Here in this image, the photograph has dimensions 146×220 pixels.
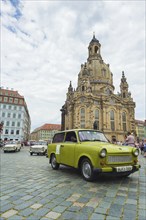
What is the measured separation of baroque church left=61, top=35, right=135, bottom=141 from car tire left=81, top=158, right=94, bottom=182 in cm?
4645

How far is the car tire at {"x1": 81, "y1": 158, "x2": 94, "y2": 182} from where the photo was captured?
4.92 meters

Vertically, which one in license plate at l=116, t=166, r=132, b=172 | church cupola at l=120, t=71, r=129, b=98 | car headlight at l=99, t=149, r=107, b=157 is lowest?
license plate at l=116, t=166, r=132, b=172

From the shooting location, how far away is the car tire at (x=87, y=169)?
4.92 meters

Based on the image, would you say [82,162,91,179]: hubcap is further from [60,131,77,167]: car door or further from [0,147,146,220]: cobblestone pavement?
[60,131,77,167]: car door

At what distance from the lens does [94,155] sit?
191 inches

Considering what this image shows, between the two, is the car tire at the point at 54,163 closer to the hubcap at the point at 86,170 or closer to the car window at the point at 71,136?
the car window at the point at 71,136

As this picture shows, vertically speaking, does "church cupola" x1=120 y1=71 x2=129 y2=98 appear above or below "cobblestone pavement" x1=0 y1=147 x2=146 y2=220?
above

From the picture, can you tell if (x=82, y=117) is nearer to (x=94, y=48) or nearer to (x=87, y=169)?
(x=94, y=48)

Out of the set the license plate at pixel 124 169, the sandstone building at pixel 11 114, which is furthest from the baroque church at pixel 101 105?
the license plate at pixel 124 169

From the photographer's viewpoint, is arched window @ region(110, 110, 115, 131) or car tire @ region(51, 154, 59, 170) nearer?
car tire @ region(51, 154, 59, 170)

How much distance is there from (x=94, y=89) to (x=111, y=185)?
58501 mm

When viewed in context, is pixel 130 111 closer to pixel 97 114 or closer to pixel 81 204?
pixel 97 114

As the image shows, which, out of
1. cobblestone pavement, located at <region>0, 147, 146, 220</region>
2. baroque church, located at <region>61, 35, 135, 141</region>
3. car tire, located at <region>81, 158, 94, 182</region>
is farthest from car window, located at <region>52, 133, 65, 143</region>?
baroque church, located at <region>61, 35, 135, 141</region>

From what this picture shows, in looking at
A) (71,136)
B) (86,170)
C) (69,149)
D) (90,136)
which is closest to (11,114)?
(71,136)
